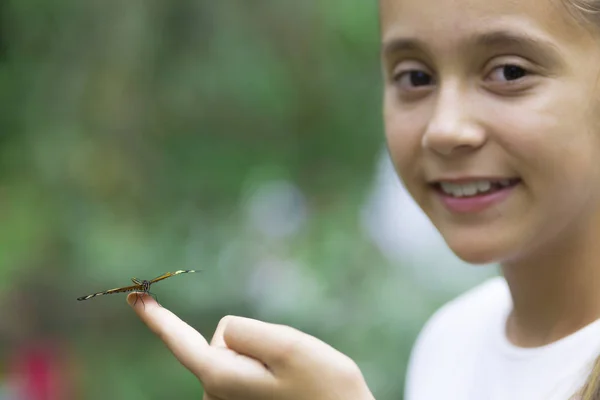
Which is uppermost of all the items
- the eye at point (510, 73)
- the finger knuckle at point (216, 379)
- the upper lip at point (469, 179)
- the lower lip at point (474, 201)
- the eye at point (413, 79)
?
the eye at point (413, 79)

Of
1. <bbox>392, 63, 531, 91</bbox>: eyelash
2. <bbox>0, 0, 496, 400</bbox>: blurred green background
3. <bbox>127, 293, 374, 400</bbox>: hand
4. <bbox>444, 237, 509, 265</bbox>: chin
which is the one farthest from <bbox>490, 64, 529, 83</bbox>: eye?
<bbox>0, 0, 496, 400</bbox>: blurred green background

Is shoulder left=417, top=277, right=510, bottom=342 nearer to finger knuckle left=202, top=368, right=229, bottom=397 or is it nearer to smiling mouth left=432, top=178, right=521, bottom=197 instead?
smiling mouth left=432, top=178, right=521, bottom=197

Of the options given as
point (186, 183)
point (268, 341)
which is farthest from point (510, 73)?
point (186, 183)

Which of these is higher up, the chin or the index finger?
the chin

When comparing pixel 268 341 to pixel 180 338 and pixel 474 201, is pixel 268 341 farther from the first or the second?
pixel 474 201

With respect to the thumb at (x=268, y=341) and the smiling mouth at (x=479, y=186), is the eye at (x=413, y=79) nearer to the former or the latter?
the smiling mouth at (x=479, y=186)

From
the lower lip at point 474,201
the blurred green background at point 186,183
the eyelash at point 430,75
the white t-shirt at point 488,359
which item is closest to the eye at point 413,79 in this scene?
the eyelash at point 430,75
